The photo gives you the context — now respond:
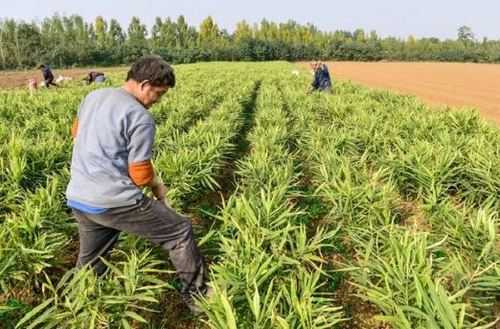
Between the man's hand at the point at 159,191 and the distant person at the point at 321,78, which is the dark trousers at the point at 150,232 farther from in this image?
the distant person at the point at 321,78

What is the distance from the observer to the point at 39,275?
3.04 m

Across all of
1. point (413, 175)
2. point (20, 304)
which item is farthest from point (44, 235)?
point (413, 175)

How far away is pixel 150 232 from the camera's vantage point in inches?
96.5

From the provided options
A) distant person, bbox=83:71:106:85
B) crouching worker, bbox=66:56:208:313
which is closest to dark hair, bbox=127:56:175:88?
crouching worker, bbox=66:56:208:313

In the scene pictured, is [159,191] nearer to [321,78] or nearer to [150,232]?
[150,232]

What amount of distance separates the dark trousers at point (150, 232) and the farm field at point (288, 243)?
0.15 m

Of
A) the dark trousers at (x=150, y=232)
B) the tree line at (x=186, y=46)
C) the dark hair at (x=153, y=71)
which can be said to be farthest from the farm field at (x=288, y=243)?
the tree line at (x=186, y=46)

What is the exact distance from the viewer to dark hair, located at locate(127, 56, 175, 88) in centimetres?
219

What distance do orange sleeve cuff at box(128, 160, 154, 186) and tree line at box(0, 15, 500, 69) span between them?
185ft

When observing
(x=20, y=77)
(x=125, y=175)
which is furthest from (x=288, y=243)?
(x=20, y=77)

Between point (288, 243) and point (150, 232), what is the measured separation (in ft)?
3.73

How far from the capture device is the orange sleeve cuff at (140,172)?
2191mm

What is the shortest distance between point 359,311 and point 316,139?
11.3 feet

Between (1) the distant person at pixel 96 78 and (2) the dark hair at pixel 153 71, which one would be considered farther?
(1) the distant person at pixel 96 78
